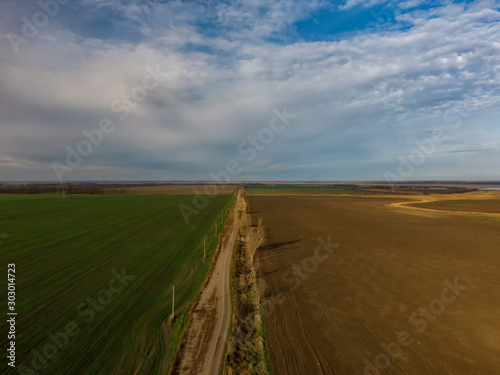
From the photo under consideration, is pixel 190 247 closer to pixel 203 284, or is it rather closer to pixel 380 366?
pixel 203 284

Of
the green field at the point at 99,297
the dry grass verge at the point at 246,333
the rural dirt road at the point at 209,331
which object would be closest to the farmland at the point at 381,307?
the dry grass verge at the point at 246,333

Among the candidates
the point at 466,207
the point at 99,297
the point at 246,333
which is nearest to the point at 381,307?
the point at 246,333

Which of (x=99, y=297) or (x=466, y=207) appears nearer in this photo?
(x=99, y=297)

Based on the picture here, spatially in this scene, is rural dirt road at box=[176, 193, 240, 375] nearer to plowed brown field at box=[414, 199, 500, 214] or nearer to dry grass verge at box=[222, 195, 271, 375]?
dry grass verge at box=[222, 195, 271, 375]

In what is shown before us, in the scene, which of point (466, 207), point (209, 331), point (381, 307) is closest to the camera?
point (209, 331)

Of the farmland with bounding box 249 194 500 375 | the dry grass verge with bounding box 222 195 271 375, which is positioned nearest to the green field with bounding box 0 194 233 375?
the dry grass verge with bounding box 222 195 271 375

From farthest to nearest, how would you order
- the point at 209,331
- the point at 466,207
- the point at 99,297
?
the point at 466,207 < the point at 99,297 < the point at 209,331

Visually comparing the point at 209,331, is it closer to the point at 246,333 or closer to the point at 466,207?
the point at 246,333
